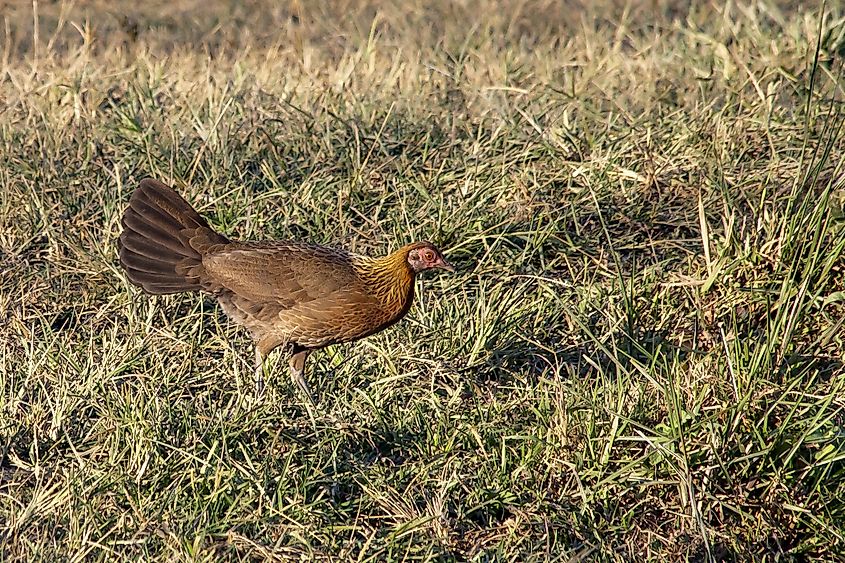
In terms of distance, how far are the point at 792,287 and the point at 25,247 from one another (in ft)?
11.3

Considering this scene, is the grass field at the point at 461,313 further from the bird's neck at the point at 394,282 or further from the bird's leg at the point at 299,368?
the bird's neck at the point at 394,282

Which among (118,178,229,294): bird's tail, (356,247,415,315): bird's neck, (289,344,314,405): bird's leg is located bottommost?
(289,344,314,405): bird's leg

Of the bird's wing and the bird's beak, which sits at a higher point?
the bird's beak

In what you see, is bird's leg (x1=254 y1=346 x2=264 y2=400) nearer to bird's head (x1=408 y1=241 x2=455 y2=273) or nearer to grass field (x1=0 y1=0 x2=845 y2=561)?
grass field (x1=0 y1=0 x2=845 y2=561)

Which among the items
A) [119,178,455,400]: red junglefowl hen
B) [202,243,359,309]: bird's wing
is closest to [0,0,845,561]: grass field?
[119,178,455,400]: red junglefowl hen

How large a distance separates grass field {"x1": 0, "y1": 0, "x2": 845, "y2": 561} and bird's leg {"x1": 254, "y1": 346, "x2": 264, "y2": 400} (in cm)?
7

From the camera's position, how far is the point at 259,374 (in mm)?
5066

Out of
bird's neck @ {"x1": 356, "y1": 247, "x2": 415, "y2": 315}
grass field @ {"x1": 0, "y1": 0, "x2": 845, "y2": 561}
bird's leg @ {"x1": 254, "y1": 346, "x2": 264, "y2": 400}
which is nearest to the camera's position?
grass field @ {"x1": 0, "y1": 0, "x2": 845, "y2": 561}

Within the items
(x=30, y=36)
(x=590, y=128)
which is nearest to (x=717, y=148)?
(x=590, y=128)

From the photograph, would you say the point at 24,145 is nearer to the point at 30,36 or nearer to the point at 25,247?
the point at 25,247

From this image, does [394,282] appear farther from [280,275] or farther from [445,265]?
[280,275]

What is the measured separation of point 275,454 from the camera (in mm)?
4551

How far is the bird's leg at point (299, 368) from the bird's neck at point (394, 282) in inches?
A: 17.8

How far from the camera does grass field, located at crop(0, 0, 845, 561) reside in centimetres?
434
